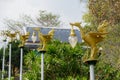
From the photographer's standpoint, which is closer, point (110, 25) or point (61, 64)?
point (61, 64)

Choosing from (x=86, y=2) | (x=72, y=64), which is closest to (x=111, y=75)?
(x=72, y=64)

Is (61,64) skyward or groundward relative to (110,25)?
groundward

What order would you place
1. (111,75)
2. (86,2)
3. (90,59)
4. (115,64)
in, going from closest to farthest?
(90,59) → (111,75) → (115,64) → (86,2)

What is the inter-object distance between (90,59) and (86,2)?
8172 millimetres

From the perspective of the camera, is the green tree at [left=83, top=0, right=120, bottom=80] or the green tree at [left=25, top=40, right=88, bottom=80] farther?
the green tree at [left=83, top=0, right=120, bottom=80]

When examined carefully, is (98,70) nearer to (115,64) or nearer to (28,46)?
(115,64)

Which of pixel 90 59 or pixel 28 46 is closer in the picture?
pixel 90 59

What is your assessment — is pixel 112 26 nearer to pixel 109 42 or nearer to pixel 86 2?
pixel 109 42

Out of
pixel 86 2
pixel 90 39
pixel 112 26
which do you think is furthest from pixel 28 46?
pixel 90 39

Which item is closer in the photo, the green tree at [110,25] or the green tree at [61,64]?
the green tree at [61,64]

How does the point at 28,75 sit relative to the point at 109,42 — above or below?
below

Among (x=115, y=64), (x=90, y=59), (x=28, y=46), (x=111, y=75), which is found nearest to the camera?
(x=90, y=59)

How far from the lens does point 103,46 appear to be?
1259 centimetres

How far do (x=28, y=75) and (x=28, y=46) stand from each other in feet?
35.6
